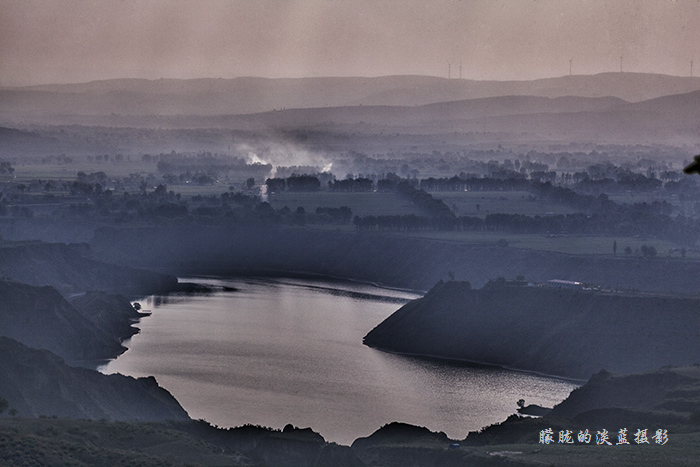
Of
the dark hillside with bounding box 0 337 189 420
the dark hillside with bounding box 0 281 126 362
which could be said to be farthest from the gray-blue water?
the dark hillside with bounding box 0 337 189 420

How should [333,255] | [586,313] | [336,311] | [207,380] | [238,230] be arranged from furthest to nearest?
[238,230]
[333,255]
[336,311]
[586,313]
[207,380]

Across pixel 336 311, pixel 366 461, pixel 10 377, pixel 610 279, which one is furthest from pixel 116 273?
pixel 366 461

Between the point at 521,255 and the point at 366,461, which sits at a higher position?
the point at 521,255

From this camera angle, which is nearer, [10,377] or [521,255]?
[10,377]

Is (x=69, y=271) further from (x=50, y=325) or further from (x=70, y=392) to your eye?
(x=70, y=392)

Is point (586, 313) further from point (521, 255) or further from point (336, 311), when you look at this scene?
point (521, 255)

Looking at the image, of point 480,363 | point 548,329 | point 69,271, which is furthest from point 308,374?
point 69,271

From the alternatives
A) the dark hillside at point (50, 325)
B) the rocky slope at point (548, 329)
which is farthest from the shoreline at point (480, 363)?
the dark hillside at point (50, 325)
